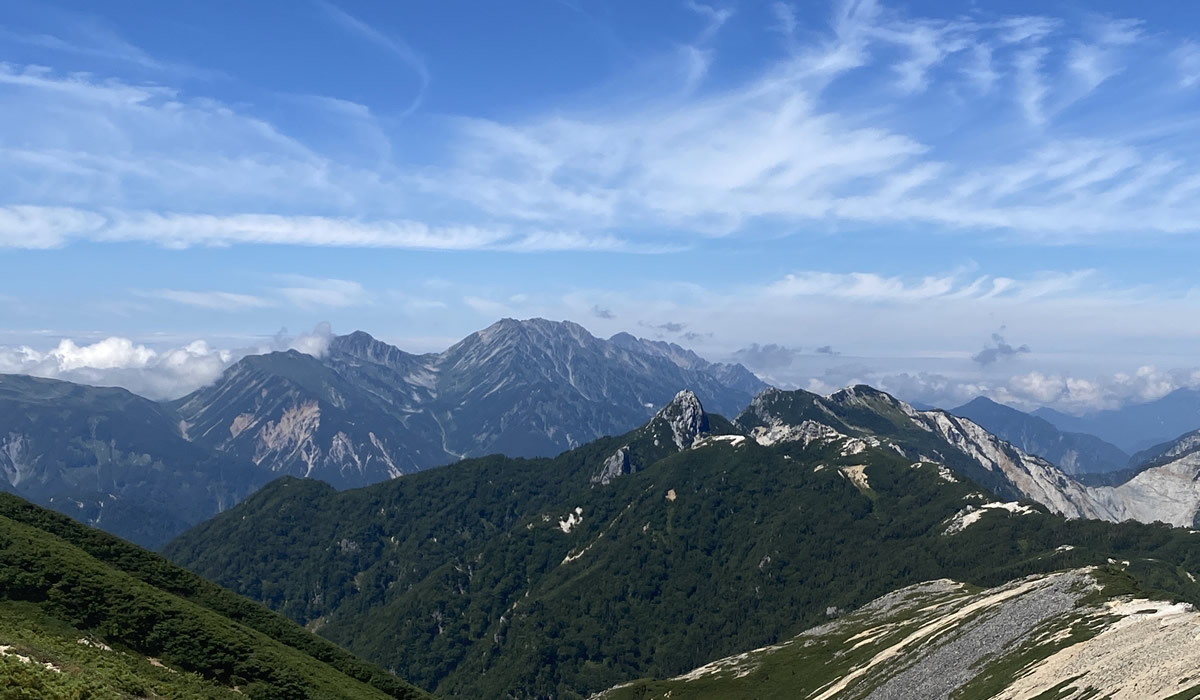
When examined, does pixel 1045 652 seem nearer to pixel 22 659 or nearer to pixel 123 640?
pixel 123 640

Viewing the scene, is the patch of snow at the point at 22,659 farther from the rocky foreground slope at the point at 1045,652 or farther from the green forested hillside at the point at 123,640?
the rocky foreground slope at the point at 1045,652

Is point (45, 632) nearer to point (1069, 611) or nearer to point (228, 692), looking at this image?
point (228, 692)

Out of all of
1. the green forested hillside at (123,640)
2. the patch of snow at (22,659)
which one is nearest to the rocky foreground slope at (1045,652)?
the green forested hillside at (123,640)

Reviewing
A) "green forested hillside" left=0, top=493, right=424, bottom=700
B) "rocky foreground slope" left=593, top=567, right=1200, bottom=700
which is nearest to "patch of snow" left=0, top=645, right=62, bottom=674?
"green forested hillside" left=0, top=493, right=424, bottom=700

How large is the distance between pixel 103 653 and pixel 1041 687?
411ft

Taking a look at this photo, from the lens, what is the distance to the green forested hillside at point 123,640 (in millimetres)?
66062

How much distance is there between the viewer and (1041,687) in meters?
119

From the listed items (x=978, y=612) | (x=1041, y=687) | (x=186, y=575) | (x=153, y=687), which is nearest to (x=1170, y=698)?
(x=1041, y=687)

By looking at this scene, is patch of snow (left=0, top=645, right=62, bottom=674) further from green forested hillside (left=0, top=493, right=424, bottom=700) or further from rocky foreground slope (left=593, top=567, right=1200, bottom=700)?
rocky foreground slope (left=593, top=567, right=1200, bottom=700)

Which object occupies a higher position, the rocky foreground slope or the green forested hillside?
the green forested hillside

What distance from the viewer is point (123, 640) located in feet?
292

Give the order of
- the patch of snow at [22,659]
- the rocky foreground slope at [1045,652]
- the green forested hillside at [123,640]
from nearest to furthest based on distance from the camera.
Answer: the patch of snow at [22,659] → the green forested hillside at [123,640] → the rocky foreground slope at [1045,652]

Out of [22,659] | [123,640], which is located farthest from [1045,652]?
[22,659]

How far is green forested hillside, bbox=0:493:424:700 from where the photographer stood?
66.1m
